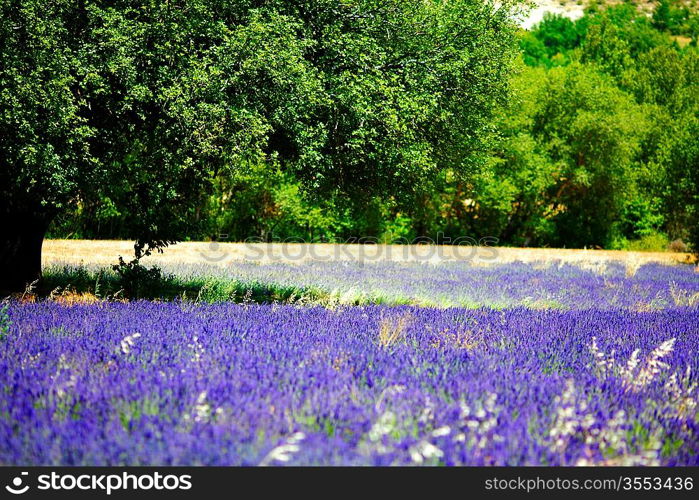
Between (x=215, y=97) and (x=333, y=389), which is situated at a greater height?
(x=215, y=97)

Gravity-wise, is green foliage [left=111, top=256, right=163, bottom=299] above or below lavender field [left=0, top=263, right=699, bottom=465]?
below

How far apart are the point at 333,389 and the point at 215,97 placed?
591cm

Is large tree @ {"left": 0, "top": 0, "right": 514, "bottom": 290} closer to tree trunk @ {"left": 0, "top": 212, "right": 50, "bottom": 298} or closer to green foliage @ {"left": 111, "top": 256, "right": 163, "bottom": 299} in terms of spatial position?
tree trunk @ {"left": 0, "top": 212, "right": 50, "bottom": 298}

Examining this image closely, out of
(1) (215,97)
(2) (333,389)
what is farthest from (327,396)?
(1) (215,97)

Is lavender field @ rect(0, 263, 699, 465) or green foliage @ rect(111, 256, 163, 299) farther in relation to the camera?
green foliage @ rect(111, 256, 163, 299)

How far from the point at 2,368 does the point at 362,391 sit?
286cm

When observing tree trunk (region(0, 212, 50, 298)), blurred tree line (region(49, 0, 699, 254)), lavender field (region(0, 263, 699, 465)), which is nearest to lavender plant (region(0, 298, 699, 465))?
lavender field (region(0, 263, 699, 465))

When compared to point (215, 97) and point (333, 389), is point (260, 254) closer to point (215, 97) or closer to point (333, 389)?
point (215, 97)

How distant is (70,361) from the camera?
17.2 ft

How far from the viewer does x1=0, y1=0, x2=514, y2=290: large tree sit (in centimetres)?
870

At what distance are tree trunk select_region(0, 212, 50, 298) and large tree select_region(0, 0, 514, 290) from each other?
0.02 m

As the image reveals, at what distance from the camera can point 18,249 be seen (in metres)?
11.1
